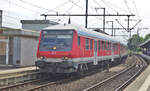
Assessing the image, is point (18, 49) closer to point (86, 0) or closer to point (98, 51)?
point (98, 51)

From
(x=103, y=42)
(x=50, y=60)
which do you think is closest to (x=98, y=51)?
(x=103, y=42)

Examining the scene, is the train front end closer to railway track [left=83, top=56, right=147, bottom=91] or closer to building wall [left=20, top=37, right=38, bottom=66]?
railway track [left=83, top=56, right=147, bottom=91]

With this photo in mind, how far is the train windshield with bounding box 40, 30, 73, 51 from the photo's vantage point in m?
15.6

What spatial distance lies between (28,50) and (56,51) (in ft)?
22.4

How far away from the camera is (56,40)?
15875 mm

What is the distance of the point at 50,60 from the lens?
51.0 feet

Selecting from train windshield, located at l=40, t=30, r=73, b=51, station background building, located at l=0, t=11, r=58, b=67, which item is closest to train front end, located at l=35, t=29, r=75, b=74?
train windshield, located at l=40, t=30, r=73, b=51

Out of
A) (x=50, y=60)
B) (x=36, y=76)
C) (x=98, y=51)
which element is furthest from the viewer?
(x=98, y=51)

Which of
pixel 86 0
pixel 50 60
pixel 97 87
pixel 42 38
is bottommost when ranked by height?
pixel 97 87

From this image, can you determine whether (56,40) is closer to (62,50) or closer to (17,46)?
(62,50)

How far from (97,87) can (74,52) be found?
2.74 metres

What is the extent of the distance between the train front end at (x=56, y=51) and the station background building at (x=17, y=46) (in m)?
5.19

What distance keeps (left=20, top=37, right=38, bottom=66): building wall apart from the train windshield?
17.4ft

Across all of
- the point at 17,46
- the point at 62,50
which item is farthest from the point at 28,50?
the point at 62,50
